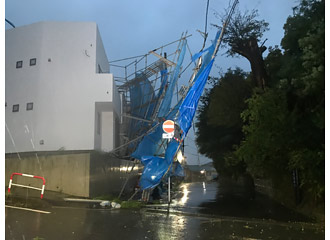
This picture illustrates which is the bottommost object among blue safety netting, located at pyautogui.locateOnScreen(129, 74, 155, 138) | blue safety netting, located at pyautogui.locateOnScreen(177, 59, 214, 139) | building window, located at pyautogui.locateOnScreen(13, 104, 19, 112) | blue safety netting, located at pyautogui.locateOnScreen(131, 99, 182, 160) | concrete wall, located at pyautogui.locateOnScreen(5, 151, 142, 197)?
concrete wall, located at pyautogui.locateOnScreen(5, 151, 142, 197)

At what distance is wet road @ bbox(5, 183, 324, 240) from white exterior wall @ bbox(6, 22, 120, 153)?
19.8ft

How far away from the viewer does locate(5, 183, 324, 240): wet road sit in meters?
6.52

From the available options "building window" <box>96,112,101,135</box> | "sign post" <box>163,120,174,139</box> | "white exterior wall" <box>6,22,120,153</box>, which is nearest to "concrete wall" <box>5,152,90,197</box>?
"white exterior wall" <box>6,22,120,153</box>

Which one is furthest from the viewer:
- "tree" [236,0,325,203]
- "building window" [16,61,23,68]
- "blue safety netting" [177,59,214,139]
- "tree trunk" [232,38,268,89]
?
"building window" [16,61,23,68]

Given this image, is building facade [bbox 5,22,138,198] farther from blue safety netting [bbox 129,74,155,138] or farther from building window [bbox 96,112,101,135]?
blue safety netting [bbox 129,74,155,138]

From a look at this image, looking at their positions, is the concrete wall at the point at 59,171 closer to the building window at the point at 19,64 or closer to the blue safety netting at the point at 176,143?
the blue safety netting at the point at 176,143

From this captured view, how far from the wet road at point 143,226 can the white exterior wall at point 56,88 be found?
6026mm

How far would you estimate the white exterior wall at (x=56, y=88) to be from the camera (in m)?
14.9

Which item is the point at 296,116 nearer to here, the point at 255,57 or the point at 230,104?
the point at 255,57

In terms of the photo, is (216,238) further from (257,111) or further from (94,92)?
(94,92)

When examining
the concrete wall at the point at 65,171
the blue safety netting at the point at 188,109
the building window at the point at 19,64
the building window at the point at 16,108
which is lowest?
the concrete wall at the point at 65,171

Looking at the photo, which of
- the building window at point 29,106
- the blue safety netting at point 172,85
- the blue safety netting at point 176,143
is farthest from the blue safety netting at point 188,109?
the building window at point 29,106

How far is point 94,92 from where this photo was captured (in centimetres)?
1524

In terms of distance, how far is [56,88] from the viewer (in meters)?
15.3
